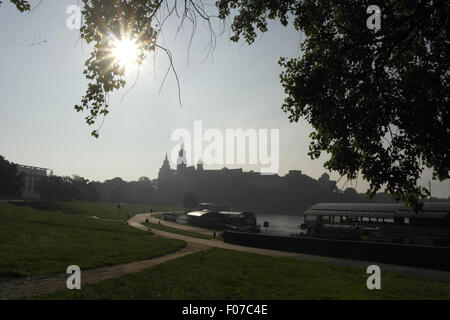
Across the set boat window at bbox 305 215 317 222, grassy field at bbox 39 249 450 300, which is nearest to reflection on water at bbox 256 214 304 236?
boat window at bbox 305 215 317 222

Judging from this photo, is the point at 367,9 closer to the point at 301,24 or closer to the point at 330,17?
the point at 330,17

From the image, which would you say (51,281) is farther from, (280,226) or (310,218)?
(280,226)

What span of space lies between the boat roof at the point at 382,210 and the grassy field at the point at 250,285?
16.7m

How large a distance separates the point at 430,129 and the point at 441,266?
1380cm

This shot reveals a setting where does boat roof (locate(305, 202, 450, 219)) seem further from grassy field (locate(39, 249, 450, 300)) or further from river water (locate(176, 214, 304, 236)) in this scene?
grassy field (locate(39, 249, 450, 300))

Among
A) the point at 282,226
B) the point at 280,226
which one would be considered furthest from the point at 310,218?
the point at 282,226

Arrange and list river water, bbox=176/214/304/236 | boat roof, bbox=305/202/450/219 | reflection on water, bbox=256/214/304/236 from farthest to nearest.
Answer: reflection on water, bbox=256/214/304/236 → river water, bbox=176/214/304/236 → boat roof, bbox=305/202/450/219

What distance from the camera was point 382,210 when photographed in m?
41.8

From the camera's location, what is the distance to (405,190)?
11.8 meters

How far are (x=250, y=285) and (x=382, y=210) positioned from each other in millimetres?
35518

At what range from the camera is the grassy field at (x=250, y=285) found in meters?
11.1

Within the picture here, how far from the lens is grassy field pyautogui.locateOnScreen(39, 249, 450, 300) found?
36.3ft

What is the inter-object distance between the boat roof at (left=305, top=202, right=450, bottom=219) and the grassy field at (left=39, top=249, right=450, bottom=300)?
54.9 ft
